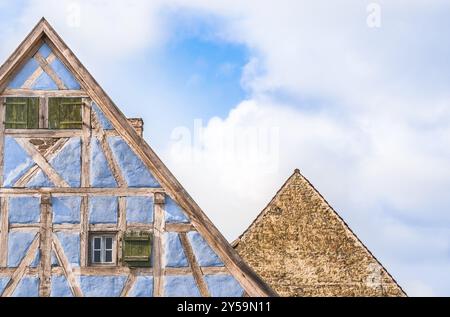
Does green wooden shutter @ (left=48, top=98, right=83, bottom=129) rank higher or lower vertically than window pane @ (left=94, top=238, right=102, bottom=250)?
higher

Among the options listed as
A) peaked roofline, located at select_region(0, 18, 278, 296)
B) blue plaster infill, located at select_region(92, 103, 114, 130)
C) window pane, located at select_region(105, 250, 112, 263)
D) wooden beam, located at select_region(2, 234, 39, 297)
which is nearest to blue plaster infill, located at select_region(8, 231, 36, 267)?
wooden beam, located at select_region(2, 234, 39, 297)

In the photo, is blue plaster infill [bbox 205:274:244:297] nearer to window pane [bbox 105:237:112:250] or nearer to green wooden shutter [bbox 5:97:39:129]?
window pane [bbox 105:237:112:250]

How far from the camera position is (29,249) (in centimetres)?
1722

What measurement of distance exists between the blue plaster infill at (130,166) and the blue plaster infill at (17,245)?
1.49m

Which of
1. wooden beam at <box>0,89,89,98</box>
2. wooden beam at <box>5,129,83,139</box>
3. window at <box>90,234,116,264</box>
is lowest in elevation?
window at <box>90,234,116,264</box>

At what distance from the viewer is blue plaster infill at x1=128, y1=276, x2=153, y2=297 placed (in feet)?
56.1

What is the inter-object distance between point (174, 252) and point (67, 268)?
143cm

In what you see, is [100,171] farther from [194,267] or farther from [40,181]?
[194,267]

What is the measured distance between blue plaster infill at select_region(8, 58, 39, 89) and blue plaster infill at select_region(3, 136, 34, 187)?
2.49 ft

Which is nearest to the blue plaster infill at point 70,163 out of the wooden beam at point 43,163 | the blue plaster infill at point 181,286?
the wooden beam at point 43,163

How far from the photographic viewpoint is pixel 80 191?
57.2 feet

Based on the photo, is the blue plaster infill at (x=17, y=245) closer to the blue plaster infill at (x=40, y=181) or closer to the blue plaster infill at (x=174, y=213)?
the blue plaster infill at (x=40, y=181)

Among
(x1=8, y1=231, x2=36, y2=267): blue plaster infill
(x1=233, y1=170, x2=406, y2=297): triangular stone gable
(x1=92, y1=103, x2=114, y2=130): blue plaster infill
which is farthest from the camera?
(x1=233, y1=170, x2=406, y2=297): triangular stone gable

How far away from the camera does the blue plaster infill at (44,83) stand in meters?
17.9
